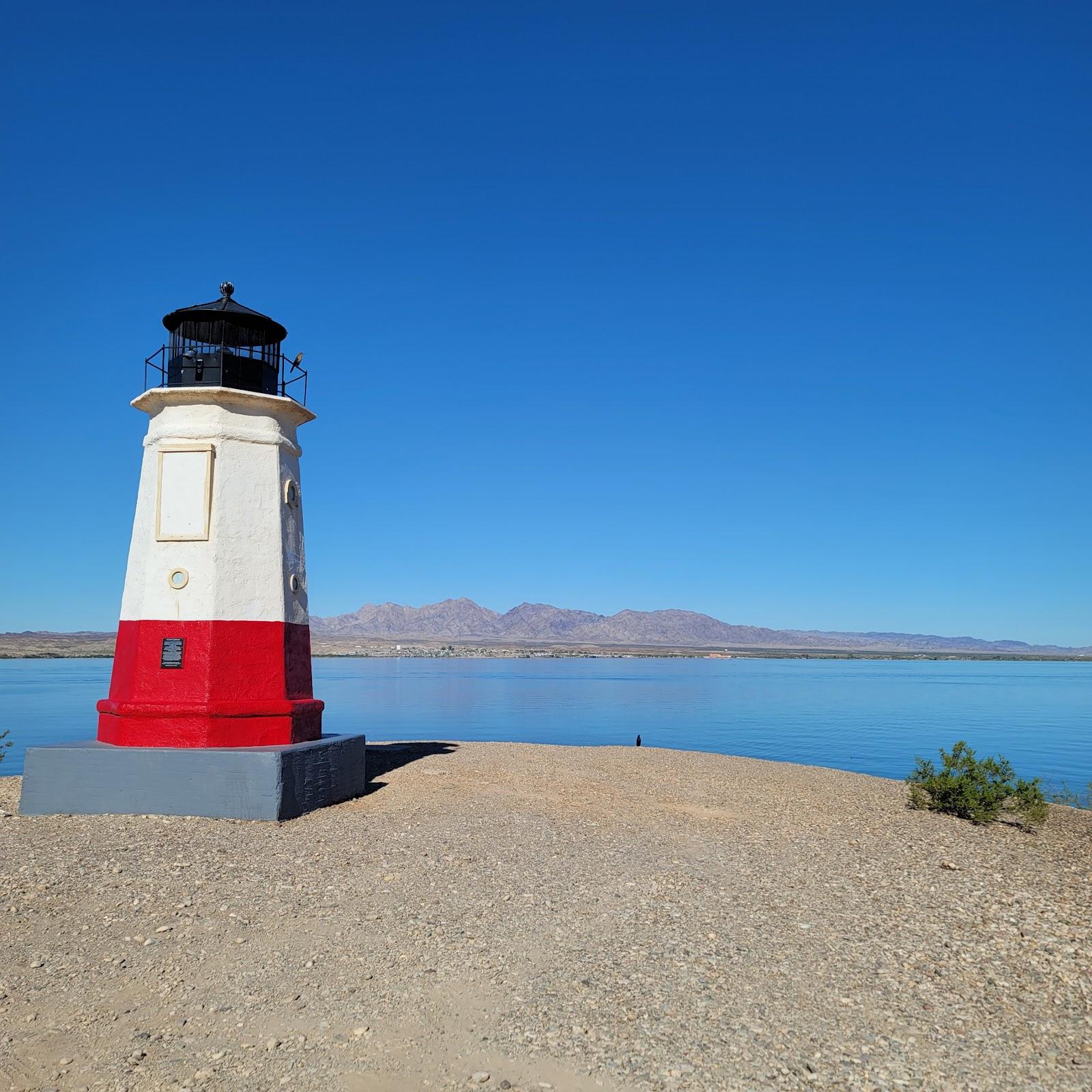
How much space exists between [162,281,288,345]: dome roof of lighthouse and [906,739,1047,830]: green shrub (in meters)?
11.4

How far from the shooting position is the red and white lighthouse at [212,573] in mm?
10953

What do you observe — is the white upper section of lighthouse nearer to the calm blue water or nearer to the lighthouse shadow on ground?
the lighthouse shadow on ground

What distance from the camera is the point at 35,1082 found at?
4320 mm

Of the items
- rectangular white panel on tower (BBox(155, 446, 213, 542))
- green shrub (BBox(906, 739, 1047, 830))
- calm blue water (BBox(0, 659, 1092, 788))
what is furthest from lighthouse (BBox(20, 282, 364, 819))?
calm blue water (BBox(0, 659, 1092, 788))

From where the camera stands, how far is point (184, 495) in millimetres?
11180

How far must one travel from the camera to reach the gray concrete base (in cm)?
1002

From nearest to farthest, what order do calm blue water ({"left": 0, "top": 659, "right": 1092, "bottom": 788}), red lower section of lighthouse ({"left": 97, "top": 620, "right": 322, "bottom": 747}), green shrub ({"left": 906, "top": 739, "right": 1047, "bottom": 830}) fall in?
red lower section of lighthouse ({"left": 97, "top": 620, "right": 322, "bottom": 747})
green shrub ({"left": 906, "top": 739, "right": 1047, "bottom": 830})
calm blue water ({"left": 0, "top": 659, "right": 1092, "bottom": 788})

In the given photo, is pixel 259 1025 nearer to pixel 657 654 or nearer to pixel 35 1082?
pixel 35 1082

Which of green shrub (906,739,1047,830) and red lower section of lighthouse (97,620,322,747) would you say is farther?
green shrub (906,739,1047,830)

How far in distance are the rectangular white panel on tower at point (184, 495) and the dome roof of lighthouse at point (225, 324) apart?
1.74 m

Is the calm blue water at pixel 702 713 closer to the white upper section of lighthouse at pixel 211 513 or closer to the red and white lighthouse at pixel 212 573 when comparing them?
the red and white lighthouse at pixel 212 573

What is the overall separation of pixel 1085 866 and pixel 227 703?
33.4 ft

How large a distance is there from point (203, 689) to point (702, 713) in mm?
33368

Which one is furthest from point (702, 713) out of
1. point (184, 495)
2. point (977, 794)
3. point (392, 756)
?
point (184, 495)
